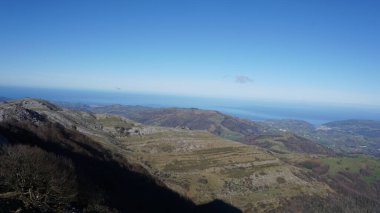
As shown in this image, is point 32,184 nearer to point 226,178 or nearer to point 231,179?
point 231,179

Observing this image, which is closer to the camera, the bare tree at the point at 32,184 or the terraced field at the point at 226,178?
the bare tree at the point at 32,184

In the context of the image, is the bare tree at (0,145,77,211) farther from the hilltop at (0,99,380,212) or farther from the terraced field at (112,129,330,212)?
the terraced field at (112,129,330,212)

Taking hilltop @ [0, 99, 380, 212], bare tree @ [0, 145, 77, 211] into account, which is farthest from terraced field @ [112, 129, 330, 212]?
bare tree @ [0, 145, 77, 211]

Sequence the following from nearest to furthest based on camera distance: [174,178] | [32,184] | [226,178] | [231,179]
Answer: [32,184], [174,178], [231,179], [226,178]

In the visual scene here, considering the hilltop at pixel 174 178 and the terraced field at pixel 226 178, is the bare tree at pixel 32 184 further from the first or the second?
the terraced field at pixel 226 178

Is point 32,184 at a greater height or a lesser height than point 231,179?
greater

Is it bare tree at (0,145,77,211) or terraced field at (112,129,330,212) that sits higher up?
bare tree at (0,145,77,211)

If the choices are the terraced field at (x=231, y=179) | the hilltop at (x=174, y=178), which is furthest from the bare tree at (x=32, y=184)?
the terraced field at (x=231, y=179)

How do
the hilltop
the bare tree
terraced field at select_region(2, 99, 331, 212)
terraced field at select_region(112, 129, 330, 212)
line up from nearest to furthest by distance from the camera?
the bare tree, the hilltop, terraced field at select_region(2, 99, 331, 212), terraced field at select_region(112, 129, 330, 212)

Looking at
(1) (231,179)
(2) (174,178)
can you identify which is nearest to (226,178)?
(1) (231,179)

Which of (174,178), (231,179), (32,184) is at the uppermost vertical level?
(32,184)

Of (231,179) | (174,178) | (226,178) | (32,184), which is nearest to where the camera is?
(32,184)

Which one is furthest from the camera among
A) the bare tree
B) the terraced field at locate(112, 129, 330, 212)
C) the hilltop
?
the terraced field at locate(112, 129, 330, 212)
